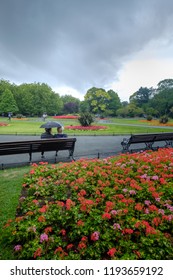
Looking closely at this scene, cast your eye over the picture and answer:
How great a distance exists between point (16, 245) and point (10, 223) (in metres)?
0.54

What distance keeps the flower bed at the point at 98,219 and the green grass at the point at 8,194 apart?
146mm

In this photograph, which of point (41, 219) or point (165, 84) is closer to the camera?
point (41, 219)

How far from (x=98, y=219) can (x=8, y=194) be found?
8.52ft

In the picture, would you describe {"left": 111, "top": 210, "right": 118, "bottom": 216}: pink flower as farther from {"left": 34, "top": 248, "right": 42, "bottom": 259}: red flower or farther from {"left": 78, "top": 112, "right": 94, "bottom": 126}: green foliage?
{"left": 78, "top": 112, "right": 94, "bottom": 126}: green foliage

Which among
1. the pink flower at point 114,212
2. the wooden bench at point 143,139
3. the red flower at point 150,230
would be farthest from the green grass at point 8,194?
the wooden bench at point 143,139

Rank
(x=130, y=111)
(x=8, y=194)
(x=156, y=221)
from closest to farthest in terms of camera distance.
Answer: (x=156, y=221)
(x=8, y=194)
(x=130, y=111)

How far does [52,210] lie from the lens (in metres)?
3.59

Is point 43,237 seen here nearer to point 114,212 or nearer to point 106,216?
point 106,216

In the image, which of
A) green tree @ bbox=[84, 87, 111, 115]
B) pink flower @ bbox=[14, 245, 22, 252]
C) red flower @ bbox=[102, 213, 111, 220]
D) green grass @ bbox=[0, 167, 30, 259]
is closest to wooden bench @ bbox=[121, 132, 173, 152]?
green grass @ bbox=[0, 167, 30, 259]

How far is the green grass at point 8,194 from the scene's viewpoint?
2938 millimetres

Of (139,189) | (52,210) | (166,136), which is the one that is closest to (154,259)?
(139,189)

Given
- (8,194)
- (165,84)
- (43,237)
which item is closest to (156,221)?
(43,237)

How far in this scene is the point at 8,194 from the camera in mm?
4609

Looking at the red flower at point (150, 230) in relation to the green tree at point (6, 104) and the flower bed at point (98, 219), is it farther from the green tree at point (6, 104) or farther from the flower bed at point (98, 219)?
the green tree at point (6, 104)
